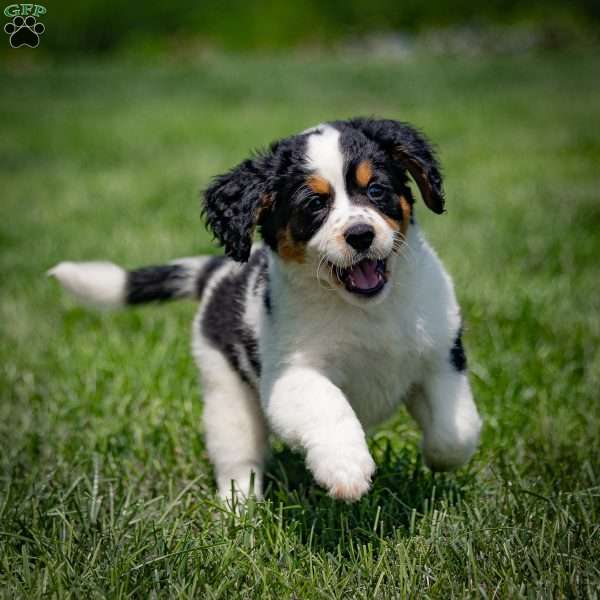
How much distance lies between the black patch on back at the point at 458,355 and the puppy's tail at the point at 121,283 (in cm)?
117

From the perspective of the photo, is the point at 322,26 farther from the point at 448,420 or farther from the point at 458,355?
the point at 448,420

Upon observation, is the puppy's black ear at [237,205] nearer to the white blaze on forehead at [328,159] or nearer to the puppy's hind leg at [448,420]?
the white blaze on forehead at [328,159]

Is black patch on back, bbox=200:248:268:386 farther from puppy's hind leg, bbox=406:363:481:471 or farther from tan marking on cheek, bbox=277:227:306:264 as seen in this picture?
puppy's hind leg, bbox=406:363:481:471

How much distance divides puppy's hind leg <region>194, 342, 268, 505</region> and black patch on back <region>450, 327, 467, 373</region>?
0.76m

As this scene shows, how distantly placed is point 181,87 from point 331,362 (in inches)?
574

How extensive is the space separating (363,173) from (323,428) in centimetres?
82

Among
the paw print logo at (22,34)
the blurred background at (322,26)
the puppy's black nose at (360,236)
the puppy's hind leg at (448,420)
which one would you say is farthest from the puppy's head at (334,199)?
the blurred background at (322,26)

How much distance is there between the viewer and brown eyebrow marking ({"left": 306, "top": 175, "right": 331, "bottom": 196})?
2641mm

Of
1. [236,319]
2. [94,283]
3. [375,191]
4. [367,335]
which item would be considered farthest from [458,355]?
[94,283]

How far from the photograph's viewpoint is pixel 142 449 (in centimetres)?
313

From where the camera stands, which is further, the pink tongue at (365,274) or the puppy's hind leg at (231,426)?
the puppy's hind leg at (231,426)

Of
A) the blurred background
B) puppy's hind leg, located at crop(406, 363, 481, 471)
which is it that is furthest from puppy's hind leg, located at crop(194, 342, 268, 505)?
the blurred background

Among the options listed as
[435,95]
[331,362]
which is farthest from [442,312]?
[435,95]

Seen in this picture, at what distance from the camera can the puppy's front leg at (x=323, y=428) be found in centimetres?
224
